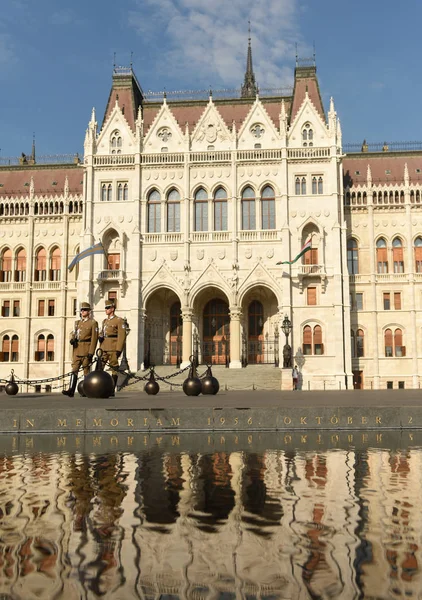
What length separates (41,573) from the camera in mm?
4535

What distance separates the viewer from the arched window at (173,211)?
46.1m

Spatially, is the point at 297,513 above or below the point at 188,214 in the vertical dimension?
below

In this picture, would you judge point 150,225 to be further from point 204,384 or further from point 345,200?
point 204,384

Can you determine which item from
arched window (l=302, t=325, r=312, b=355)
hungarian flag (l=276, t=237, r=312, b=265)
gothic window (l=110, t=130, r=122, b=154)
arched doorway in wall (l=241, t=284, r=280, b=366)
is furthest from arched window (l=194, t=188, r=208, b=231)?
arched window (l=302, t=325, r=312, b=355)

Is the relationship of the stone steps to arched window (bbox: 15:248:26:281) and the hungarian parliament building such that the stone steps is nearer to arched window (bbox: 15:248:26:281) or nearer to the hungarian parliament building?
the hungarian parliament building

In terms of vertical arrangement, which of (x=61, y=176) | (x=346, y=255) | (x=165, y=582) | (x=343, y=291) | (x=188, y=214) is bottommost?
(x=165, y=582)

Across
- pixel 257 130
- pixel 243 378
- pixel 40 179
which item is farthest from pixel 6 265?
pixel 243 378

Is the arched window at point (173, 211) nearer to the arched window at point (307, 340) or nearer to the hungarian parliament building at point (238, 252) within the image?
the hungarian parliament building at point (238, 252)

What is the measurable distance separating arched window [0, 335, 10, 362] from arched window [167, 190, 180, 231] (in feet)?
56.4

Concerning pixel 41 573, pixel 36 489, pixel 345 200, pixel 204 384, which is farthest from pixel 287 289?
pixel 41 573

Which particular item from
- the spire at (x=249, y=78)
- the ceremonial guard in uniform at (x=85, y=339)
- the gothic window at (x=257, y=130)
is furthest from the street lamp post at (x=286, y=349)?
the spire at (x=249, y=78)

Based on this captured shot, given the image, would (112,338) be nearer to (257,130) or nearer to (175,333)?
(175,333)

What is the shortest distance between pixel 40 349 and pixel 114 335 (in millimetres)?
33570

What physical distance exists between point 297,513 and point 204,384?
16.9 m
